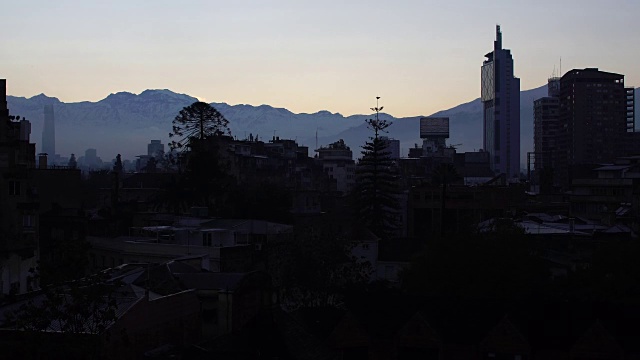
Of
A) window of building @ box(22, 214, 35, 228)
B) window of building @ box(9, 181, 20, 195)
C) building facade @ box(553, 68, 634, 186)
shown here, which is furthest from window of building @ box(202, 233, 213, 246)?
building facade @ box(553, 68, 634, 186)

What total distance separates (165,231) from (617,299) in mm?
23649

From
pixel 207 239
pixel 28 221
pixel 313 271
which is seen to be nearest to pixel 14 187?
pixel 28 221

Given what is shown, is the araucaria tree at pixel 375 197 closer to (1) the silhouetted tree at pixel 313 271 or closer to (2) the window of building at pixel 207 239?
(2) the window of building at pixel 207 239

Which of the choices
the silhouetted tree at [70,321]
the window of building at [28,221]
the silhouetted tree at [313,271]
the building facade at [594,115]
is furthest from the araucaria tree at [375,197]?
the building facade at [594,115]

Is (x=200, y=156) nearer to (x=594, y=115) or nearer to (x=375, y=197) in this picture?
(x=375, y=197)

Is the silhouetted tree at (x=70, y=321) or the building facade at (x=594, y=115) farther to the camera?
the building facade at (x=594, y=115)

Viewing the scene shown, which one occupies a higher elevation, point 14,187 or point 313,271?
point 14,187

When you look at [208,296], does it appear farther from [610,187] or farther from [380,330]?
[610,187]

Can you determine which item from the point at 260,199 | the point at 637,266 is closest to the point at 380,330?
the point at 637,266

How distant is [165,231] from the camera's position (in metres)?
44.5

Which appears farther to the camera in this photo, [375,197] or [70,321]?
[375,197]

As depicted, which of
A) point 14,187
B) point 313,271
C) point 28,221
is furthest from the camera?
point 28,221

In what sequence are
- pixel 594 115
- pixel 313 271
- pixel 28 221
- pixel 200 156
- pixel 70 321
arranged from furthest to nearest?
pixel 594 115 → pixel 200 156 → pixel 28 221 → pixel 313 271 → pixel 70 321

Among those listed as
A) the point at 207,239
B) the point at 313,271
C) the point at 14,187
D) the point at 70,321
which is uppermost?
the point at 14,187
